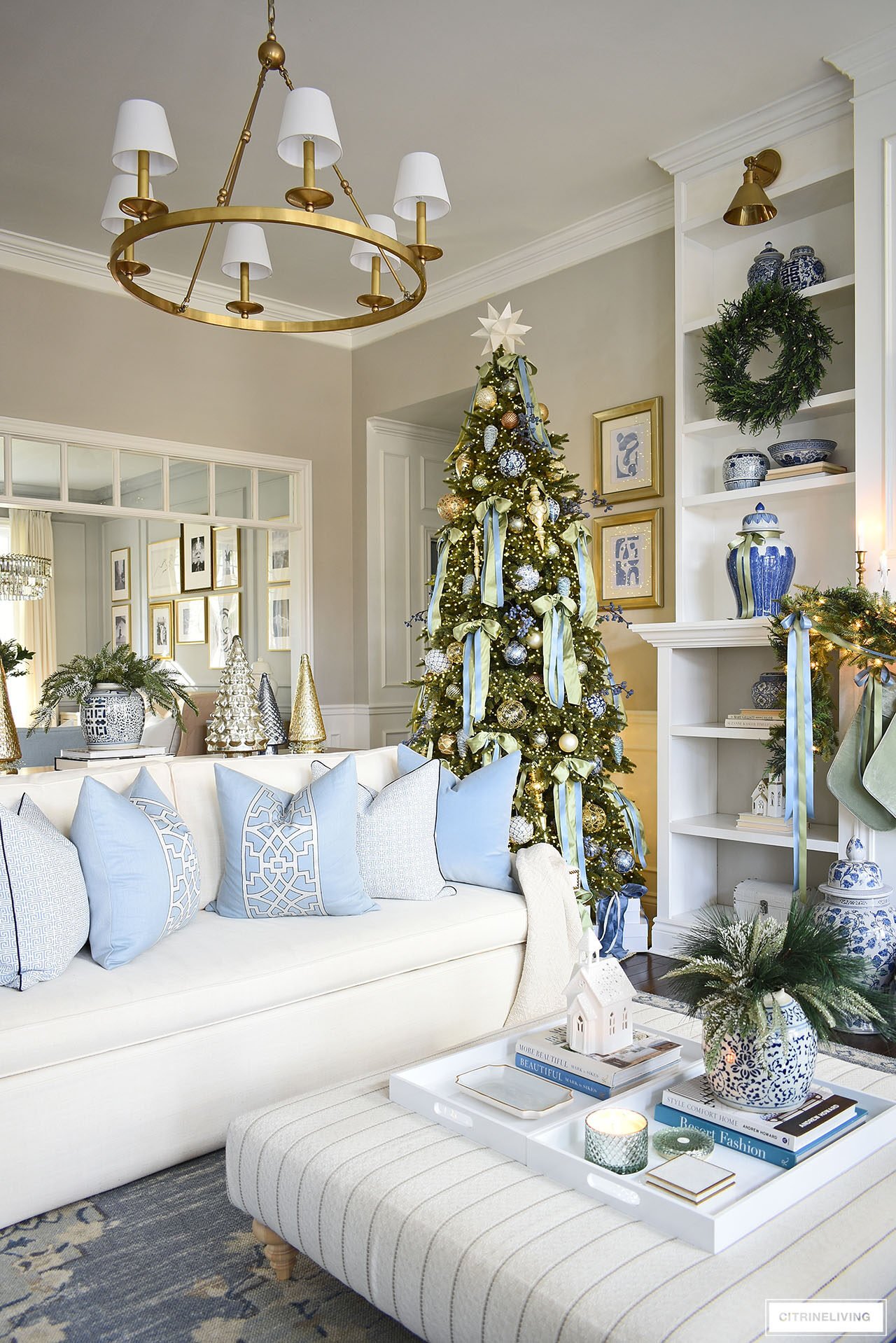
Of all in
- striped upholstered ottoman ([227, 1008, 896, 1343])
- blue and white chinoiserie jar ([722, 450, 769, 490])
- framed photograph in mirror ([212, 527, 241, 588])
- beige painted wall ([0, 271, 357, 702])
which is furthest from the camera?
framed photograph in mirror ([212, 527, 241, 588])

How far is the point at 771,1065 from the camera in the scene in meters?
1.51

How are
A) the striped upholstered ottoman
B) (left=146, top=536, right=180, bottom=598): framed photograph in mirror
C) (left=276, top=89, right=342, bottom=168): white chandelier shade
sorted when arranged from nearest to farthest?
the striped upholstered ottoman
(left=276, top=89, right=342, bottom=168): white chandelier shade
(left=146, top=536, right=180, bottom=598): framed photograph in mirror

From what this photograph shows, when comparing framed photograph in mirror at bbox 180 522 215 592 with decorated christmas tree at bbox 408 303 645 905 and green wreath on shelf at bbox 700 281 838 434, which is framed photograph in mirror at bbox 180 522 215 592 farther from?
green wreath on shelf at bbox 700 281 838 434

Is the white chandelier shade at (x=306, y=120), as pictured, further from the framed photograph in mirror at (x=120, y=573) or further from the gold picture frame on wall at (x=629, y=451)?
the framed photograph in mirror at (x=120, y=573)

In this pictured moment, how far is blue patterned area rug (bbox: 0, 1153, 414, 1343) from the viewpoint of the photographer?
5.35 ft

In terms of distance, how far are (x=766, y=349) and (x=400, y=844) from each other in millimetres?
2431

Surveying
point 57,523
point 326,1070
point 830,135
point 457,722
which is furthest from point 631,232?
point 57,523

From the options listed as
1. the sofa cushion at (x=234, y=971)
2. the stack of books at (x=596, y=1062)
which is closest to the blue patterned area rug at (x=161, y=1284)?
the sofa cushion at (x=234, y=971)

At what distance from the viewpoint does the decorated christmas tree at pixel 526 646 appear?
362 cm

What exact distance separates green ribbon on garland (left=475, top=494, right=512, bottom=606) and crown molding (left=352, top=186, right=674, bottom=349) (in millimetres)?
1629

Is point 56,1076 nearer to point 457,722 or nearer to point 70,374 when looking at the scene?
point 457,722

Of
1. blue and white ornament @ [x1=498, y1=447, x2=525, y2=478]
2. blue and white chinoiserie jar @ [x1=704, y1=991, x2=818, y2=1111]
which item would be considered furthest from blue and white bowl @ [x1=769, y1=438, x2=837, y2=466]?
blue and white chinoiserie jar @ [x1=704, y1=991, x2=818, y2=1111]

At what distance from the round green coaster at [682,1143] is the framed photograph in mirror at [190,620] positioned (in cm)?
642

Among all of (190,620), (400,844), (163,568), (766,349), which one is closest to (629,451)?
(766,349)
